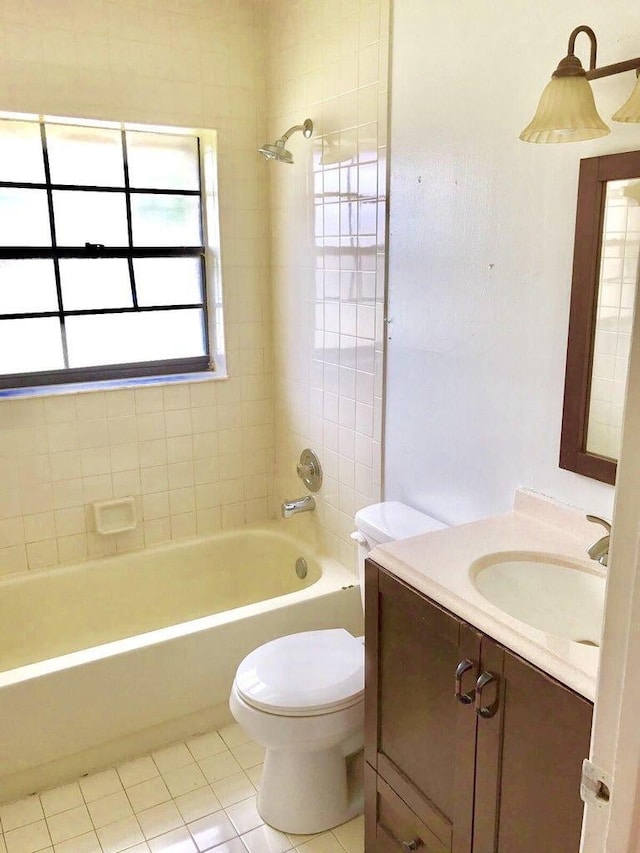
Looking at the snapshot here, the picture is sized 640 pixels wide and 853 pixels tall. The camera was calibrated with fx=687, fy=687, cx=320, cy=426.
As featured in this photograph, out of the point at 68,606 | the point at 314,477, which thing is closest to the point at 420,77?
the point at 314,477

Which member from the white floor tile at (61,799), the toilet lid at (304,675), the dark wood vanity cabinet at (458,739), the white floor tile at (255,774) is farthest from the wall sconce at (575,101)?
the white floor tile at (61,799)

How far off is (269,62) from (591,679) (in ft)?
8.28

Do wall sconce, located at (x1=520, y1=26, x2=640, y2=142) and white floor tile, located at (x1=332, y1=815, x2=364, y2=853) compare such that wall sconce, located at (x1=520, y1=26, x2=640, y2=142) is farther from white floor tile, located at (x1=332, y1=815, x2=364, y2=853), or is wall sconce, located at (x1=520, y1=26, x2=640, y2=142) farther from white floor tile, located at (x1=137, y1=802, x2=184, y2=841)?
white floor tile, located at (x1=137, y1=802, x2=184, y2=841)

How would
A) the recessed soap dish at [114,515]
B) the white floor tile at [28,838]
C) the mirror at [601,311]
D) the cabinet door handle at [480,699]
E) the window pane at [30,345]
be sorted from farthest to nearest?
the recessed soap dish at [114,515], the window pane at [30,345], the white floor tile at [28,838], the mirror at [601,311], the cabinet door handle at [480,699]

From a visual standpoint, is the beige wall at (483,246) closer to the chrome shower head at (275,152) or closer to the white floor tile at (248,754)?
the chrome shower head at (275,152)

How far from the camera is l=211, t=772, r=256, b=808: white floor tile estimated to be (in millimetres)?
2027

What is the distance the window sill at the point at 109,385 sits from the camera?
2.54 meters

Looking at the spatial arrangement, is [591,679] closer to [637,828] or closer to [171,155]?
[637,828]

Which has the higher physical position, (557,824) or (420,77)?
(420,77)

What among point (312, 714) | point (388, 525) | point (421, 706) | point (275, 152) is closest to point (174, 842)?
point (312, 714)

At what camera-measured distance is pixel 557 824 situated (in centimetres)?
113

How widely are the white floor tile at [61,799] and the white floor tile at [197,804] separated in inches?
11.8

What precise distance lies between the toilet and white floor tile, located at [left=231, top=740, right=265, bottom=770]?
21 centimetres

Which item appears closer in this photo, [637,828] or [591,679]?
[637,828]
